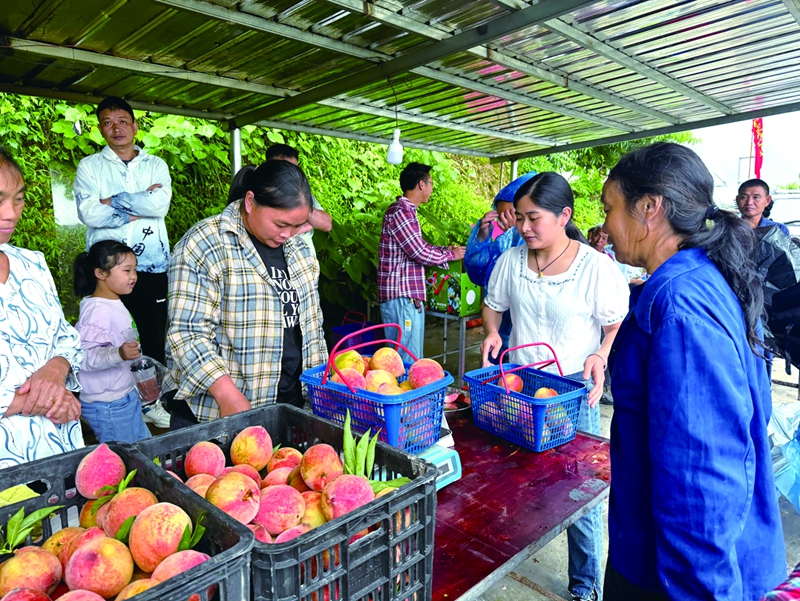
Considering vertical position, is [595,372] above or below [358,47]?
below

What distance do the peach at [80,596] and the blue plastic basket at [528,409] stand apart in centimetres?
129

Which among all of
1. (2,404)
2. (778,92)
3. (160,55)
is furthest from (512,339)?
(778,92)

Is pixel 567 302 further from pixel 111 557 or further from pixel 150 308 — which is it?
pixel 150 308

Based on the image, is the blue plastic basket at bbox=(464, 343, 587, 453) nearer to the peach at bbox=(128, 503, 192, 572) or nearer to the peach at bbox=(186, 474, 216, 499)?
the peach at bbox=(186, 474, 216, 499)

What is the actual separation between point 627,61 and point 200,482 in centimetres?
396

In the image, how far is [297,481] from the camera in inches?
46.2

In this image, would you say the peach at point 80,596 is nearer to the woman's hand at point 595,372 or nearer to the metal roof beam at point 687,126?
the woman's hand at point 595,372

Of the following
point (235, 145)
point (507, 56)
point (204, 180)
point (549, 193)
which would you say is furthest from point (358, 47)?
point (204, 180)

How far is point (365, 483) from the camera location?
3.25 feet

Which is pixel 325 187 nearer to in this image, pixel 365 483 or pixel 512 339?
pixel 512 339

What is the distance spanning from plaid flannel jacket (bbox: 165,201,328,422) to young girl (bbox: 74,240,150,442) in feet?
3.29

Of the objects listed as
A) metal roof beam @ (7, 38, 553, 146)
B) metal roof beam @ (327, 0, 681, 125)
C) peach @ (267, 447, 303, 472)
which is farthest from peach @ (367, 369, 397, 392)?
metal roof beam @ (7, 38, 553, 146)

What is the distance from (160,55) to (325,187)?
4222 mm

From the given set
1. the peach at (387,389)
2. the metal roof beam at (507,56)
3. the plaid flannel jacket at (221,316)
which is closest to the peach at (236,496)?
the peach at (387,389)
